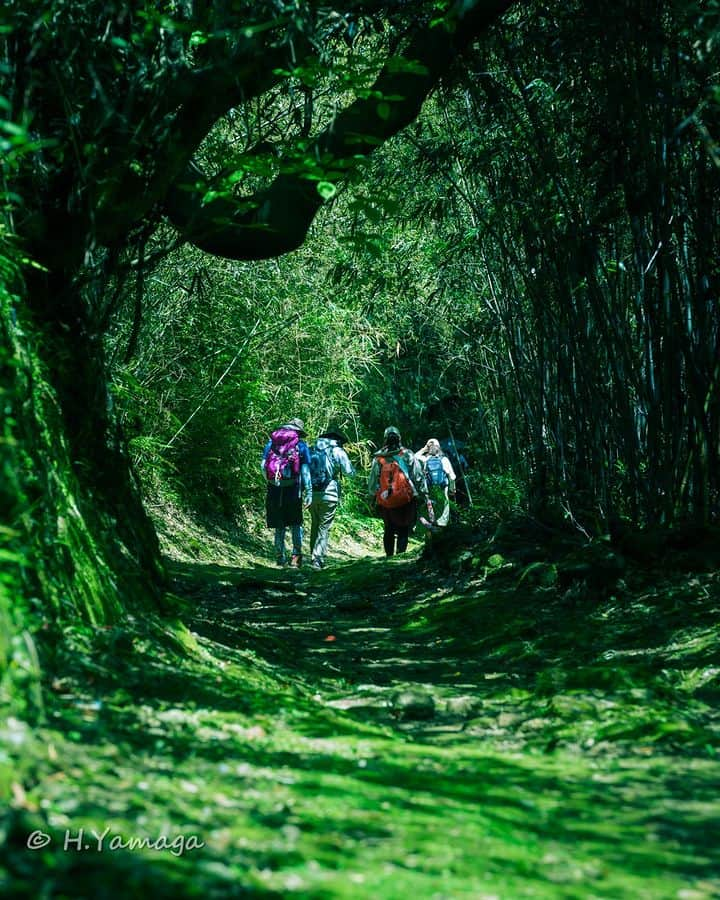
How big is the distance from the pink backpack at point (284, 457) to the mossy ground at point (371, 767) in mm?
6019

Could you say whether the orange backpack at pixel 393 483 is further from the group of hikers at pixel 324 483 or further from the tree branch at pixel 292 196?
the tree branch at pixel 292 196

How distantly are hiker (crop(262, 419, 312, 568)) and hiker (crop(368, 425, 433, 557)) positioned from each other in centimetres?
78

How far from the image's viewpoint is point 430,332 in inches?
777

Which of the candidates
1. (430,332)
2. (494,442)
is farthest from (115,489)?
(430,332)

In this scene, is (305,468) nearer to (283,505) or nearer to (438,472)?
(283,505)

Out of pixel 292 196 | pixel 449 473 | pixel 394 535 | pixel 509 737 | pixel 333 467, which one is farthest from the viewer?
pixel 449 473

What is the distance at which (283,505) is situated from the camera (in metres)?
12.2

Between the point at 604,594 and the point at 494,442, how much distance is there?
16.4ft

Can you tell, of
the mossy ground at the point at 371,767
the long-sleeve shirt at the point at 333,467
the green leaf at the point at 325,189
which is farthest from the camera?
the long-sleeve shirt at the point at 333,467

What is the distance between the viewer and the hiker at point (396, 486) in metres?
11.7

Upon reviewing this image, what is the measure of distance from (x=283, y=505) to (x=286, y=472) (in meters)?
0.44

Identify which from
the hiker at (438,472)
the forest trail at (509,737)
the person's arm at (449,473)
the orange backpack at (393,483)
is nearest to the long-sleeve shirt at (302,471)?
the orange backpack at (393,483)

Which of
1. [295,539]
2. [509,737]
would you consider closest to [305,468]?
[295,539]

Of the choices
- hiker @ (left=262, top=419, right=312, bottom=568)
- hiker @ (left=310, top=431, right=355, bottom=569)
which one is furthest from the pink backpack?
hiker @ (left=310, top=431, right=355, bottom=569)
